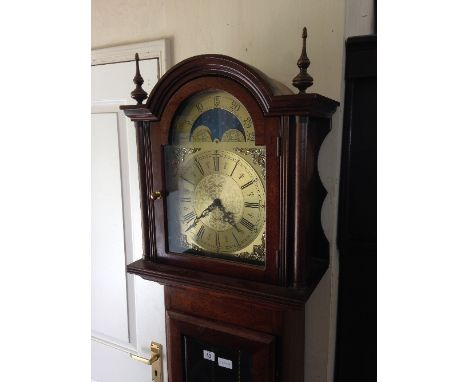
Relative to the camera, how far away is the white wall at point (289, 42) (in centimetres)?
87

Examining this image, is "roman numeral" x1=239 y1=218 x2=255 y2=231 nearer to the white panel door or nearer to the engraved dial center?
the engraved dial center

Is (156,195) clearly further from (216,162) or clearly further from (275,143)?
(275,143)

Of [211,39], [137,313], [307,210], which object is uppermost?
[211,39]

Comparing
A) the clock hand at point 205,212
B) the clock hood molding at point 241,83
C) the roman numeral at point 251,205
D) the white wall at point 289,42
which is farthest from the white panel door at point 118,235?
the roman numeral at point 251,205

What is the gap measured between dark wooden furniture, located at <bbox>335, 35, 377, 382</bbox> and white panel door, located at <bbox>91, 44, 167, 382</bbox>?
612mm

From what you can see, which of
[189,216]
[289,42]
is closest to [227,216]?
[189,216]

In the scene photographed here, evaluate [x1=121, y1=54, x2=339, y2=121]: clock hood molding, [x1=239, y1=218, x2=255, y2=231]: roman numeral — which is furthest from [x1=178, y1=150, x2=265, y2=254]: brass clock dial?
[x1=121, y1=54, x2=339, y2=121]: clock hood molding

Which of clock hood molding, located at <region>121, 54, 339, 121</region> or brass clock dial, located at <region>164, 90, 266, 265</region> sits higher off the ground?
clock hood molding, located at <region>121, 54, 339, 121</region>

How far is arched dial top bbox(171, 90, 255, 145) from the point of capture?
737 millimetres

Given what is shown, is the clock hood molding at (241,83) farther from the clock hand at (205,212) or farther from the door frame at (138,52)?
the door frame at (138,52)
